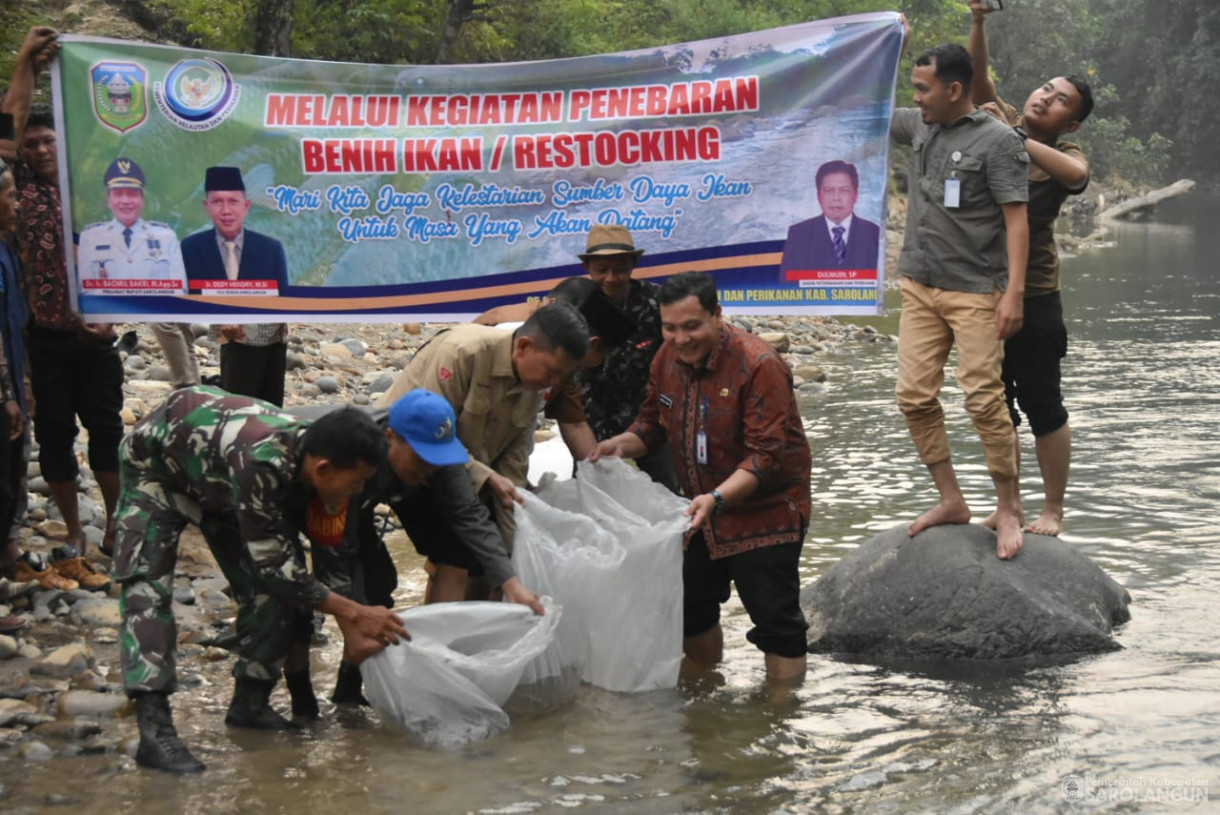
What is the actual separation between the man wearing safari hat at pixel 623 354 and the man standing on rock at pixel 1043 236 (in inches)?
56.8

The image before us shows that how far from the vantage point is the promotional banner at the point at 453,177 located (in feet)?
19.1

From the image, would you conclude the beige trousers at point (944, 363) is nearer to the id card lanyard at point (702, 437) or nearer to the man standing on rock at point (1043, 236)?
the man standing on rock at point (1043, 236)

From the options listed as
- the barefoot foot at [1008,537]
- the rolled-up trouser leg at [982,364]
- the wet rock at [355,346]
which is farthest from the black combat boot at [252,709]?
the wet rock at [355,346]

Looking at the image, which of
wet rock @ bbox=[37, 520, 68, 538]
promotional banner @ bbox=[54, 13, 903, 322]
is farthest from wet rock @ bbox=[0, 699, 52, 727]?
promotional banner @ bbox=[54, 13, 903, 322]

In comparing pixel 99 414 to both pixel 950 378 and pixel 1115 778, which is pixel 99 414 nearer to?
pixel 1115 778

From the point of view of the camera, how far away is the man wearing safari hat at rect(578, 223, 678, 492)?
5422 mm

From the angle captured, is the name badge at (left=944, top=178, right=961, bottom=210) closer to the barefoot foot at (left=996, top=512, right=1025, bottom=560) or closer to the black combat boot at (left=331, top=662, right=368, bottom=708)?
the barefoot foot at (left=996, top=512, right=1025, bottom=560)

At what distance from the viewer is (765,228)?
5.87 m

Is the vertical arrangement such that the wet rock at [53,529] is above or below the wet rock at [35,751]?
above

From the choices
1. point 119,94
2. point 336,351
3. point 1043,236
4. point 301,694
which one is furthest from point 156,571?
point 336,351

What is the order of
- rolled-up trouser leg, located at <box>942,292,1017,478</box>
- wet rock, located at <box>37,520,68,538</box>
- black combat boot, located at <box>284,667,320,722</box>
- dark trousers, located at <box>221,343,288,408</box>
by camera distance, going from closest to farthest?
black combat boot, located at <box>284,667,320,722</box> → rolled-up trouser leg, located at <box>942,292,1017,478</box> → wet rock, located at <box>37,520,68,538</box> → dark trousers, located at <box>221,343,288,408</box>

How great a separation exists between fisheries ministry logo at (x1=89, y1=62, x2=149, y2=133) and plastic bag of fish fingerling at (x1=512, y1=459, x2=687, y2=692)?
8.64ft

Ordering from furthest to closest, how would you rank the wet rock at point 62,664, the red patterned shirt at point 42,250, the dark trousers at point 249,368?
the dark trousers at point 249,368 → the red patterned shirt at point 42,250 → the wet rock at point 62,664

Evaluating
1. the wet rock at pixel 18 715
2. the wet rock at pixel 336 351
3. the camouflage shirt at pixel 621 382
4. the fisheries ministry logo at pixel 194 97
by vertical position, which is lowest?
the wet rock at pixel 18 715
